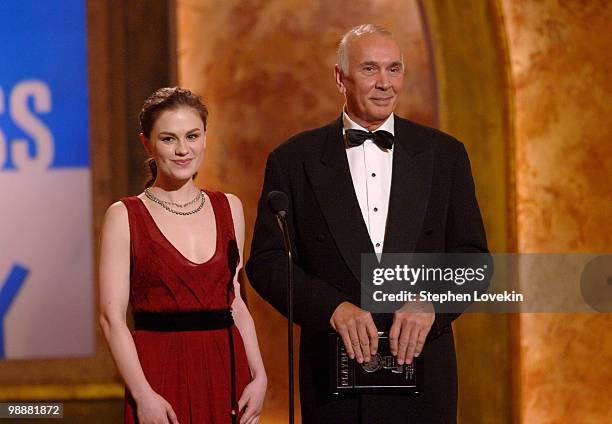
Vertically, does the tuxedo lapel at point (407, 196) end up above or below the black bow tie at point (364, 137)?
below

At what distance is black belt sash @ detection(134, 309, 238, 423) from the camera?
2.36 meters

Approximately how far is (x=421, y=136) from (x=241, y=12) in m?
1.19

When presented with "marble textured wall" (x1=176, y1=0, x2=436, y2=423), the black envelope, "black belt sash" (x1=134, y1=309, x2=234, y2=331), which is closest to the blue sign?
"marble textured wall" (x1=176, y1=0, x2=436, y2=423)

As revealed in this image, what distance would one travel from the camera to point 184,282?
7.70 ft

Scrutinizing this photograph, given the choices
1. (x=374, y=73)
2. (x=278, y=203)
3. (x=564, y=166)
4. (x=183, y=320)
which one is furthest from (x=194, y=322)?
(x=564, y=166)

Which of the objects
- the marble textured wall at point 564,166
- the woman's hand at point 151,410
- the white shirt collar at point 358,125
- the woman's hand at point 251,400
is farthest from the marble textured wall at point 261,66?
the woman's hand at point 151,410

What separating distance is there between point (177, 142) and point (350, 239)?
50 cm

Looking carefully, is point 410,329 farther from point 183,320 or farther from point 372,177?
point 183,320

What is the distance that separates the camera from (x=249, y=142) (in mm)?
3514

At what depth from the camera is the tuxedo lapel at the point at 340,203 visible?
2480 mm

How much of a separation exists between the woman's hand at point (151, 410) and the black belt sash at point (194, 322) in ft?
0.60

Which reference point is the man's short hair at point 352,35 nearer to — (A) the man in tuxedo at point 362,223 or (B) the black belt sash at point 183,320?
(A) the man in tuxedo at point 362,223

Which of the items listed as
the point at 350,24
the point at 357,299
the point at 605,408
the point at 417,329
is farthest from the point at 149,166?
the point at 605,408

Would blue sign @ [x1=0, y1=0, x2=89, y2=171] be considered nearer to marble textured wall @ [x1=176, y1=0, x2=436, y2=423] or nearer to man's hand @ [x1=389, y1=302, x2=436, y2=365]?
marble textured wall @ [x1=176, y1=0, x2=436, y2=423]
